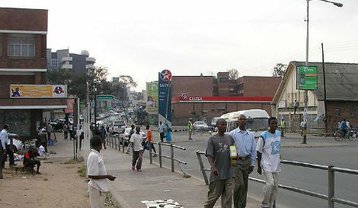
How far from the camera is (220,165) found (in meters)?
8.70

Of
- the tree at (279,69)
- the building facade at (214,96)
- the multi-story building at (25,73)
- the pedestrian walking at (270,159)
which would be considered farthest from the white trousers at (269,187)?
the tree at (279,69)

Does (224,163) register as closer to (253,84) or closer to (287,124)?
(287,124)

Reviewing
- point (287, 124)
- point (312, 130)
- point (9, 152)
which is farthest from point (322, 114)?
point (9, 152)

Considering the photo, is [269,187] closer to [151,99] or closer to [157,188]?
[157,188]

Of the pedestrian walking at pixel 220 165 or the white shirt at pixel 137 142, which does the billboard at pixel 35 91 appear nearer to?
the white shirt at pixel 137 142

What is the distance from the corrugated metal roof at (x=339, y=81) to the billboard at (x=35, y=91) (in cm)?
2611

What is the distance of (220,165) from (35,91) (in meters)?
36.4

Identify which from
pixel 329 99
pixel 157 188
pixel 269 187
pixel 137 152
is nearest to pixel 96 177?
pixel 269 187

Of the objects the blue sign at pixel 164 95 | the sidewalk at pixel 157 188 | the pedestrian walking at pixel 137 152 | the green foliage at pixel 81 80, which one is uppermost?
the green foliage at pixel 81 80

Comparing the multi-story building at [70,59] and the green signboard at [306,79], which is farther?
the multi-story building at [70,59]

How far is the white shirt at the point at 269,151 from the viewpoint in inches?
356

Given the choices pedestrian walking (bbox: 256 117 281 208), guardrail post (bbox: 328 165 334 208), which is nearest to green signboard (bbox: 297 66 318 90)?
pedestrian walking (bbox: 256 117 281 208)

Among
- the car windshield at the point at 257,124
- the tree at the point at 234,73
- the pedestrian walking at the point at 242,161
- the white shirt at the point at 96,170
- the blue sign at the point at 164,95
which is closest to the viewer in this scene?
the white shirt at the point at 96,170

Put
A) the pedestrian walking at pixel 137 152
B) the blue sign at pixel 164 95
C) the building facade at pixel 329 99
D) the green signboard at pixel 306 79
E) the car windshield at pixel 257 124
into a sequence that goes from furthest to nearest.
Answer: the building facade at pixel 329 99 < the green signboard at pixel 306 79 < the blue sign at pixel 164 95 < the car windshield at pixel 257 124 < the pedestrian walking at pixel 137 152
